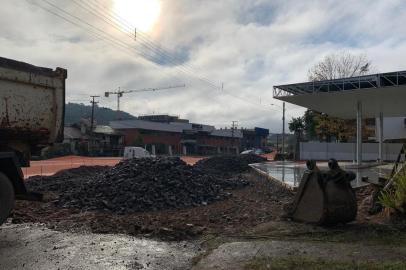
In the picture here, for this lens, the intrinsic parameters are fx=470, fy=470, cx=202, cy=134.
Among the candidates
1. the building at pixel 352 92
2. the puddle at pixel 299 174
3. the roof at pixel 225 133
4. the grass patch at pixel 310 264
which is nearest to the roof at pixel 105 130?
the roof at pixel 225 133

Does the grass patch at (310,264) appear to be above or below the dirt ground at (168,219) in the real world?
above

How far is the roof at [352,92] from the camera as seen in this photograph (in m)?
20.6

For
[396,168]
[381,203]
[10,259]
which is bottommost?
[10,259]

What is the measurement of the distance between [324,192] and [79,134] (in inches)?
2704

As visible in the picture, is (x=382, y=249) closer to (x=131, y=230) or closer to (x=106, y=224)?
(x=131, y=230)

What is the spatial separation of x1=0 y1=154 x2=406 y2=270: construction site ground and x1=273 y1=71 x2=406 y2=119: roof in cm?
1168

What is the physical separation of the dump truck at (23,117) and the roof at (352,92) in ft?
50.0

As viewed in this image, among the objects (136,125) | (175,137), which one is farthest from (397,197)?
(175,137)

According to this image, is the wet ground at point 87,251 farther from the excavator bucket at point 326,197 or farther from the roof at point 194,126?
the roof at point 194,126

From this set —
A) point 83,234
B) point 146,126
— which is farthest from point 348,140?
point 83,234

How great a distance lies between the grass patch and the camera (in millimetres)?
5707

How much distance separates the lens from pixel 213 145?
104250 mm

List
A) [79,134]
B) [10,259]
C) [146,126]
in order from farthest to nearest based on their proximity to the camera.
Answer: [146,126] → [79,134] → [10,259]

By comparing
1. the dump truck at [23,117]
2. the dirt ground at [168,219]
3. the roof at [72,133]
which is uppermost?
the roof at [72,133]
